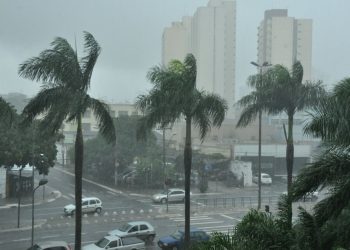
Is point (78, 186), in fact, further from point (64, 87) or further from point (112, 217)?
point (112, 217)

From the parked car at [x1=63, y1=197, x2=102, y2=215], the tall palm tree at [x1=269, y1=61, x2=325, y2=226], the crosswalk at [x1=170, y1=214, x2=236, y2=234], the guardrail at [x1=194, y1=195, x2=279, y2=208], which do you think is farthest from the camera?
the guardrail at [x1=194, y1=195, x2=279, y2=208]

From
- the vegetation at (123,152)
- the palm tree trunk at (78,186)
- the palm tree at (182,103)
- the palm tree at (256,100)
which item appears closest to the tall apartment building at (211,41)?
the vegetation at (123,152)

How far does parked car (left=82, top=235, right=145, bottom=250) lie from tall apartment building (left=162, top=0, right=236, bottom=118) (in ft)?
208

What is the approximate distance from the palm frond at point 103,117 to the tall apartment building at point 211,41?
6695cm

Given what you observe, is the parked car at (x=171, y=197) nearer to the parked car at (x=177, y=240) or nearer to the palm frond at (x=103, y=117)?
the parked car at (x=177, y=240)

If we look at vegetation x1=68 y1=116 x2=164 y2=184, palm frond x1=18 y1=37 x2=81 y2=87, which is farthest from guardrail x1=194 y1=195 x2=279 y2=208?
palm frond x1=18 y1=37 x2=81 y2=87

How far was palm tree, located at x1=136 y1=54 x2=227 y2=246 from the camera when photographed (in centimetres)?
1786

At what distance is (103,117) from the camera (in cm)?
1639

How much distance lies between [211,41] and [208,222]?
64240 mm

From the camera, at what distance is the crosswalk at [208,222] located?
91.6 feet

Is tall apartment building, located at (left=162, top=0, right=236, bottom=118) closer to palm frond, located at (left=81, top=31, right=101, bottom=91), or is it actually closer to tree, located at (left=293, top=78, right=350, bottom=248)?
palm frond, located at (left=81, top=31, right=101, bottom=91)

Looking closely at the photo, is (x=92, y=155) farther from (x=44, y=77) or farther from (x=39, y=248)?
(x=44, y=77)

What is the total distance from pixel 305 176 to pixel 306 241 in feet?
4.03

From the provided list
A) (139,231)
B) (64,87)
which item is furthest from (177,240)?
(64,87)
